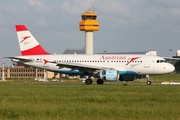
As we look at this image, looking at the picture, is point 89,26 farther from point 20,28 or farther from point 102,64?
point 102,64

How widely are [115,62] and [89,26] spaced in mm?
75897

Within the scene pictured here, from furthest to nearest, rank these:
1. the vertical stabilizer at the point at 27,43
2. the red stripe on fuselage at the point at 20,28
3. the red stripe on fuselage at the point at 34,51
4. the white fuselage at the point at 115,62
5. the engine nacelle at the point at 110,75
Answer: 1. the red stripe on fuselage at the point at 20,28
2. the vertical stabilizer at the point at 27,43
3. the red stripe on fuselage at the point at 34,51
4. the white fuselage at the point at 115,62
5. the engine nacelle at the point at 110,75

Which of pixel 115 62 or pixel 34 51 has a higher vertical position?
pixel 34 51

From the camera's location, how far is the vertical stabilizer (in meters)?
60.6

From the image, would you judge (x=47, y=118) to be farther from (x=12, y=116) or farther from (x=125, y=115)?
(x=125, y=115)

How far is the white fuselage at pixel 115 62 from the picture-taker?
2195 inches

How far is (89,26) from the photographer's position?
5187 inches

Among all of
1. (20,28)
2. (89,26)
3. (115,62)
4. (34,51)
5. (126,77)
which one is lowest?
(126,77)

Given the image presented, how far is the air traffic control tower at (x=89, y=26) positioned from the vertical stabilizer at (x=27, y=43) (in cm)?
7015

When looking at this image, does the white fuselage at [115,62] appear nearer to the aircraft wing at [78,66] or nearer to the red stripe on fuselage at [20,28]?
the aircraft wing at [78,66]

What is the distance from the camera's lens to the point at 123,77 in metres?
55.8

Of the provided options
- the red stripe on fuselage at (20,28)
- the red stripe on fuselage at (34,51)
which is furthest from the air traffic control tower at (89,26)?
the red stripe on fuselage at (34,51)

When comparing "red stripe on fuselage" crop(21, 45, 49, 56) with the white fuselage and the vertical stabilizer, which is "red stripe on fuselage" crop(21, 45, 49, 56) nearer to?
the vertical stabilizer

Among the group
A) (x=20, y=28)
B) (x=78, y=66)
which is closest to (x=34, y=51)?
(x=20, y=28)
